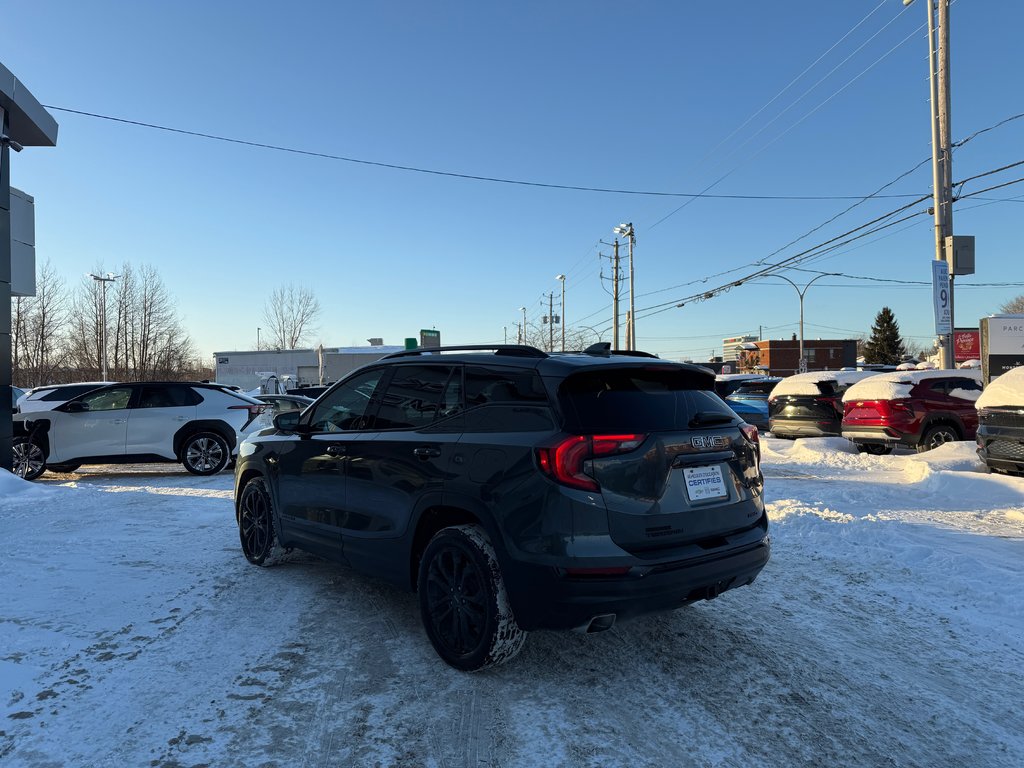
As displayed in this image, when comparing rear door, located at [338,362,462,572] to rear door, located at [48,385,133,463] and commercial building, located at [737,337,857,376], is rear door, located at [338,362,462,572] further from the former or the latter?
commercial building, located at [737,337,857,376]

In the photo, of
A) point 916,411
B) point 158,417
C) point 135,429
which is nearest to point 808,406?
point 916,411

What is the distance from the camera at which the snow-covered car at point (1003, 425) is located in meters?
8.67

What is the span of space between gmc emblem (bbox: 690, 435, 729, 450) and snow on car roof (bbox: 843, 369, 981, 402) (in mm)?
10673

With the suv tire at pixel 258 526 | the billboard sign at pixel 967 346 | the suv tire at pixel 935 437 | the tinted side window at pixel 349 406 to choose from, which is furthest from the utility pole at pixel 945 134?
the billboard sign at pixel 967 346

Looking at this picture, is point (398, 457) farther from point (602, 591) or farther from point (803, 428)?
point (803, 428)

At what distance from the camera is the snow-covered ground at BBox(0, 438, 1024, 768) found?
9.02 feet

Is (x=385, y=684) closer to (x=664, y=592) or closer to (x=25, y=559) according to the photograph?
(x=664, y=592)

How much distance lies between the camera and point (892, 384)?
12.4 meters

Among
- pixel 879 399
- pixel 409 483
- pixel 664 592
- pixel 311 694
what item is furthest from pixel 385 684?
pixel 879 399

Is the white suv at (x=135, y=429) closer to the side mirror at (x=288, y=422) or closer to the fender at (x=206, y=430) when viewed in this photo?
the fender at (x=206, y=430)

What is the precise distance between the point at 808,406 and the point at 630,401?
1346 centimetres

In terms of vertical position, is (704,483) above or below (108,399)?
below

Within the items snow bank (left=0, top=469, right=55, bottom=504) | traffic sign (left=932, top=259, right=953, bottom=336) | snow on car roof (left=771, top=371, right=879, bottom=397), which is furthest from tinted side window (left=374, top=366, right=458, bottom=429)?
traffic sign (left=932, top=259, right=953, bottom=336)

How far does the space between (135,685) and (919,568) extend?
18.6 ft
